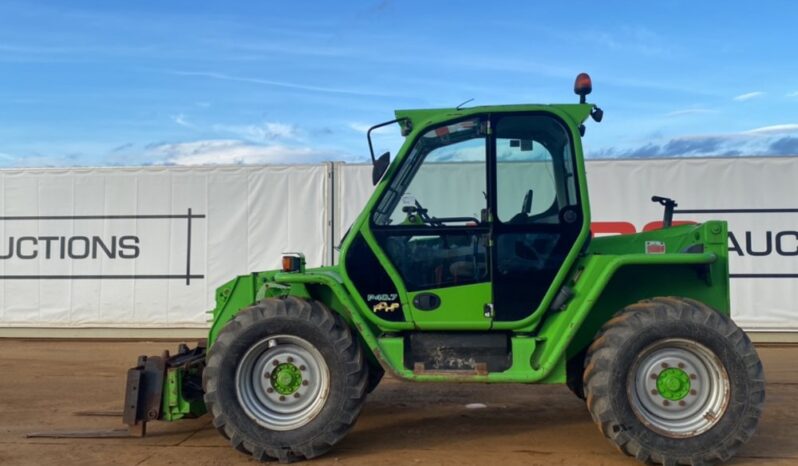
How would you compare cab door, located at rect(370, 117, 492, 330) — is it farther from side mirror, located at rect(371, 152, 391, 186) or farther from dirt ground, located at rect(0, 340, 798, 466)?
dirt ground, located at rect(0, 340, 798, 466)

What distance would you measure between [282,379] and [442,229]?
5.23 ft

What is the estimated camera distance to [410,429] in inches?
223

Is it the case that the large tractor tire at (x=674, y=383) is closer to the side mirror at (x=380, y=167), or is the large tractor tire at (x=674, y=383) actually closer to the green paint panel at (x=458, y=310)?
the green paint panel at (x=458, y=310)

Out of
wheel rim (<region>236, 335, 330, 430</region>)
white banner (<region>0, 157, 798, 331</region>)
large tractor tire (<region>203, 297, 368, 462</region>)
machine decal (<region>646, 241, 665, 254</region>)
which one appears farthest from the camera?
white banner (<region>0, 157, 798, 331</region>)

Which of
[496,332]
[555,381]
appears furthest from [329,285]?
[555,381]

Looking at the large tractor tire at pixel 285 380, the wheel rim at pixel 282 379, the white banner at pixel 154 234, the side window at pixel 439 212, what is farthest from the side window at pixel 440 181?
the white banner at pixel 154 234

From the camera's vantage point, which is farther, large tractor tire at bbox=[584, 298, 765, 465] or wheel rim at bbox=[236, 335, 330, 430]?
wheel rim at bbox=[236, 335, 330, 430]

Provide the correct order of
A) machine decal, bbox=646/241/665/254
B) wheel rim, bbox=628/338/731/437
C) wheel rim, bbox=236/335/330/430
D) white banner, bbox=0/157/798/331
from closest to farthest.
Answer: wheel rim, bbox=628/338/731/437 < wheel rim, bbox=236/335/330/430 < machine decal, bbox=646/241/665/254 < white banner, bbox=0/157/798/331

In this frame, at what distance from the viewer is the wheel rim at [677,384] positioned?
4629 millimetres

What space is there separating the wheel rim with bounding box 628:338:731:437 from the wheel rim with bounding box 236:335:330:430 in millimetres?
2228

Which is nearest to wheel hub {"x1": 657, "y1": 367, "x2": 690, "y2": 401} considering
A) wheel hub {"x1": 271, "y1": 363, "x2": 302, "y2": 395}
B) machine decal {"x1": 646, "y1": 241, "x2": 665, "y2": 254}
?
machine decal {"x1": 646, "y1": 241, "x2": 665, "y2": 254}

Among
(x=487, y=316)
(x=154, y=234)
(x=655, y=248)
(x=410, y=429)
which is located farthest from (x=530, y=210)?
(x=154, y=234)

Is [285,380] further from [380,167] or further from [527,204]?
[527,204]

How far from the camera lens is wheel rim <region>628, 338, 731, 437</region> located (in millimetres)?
4629
